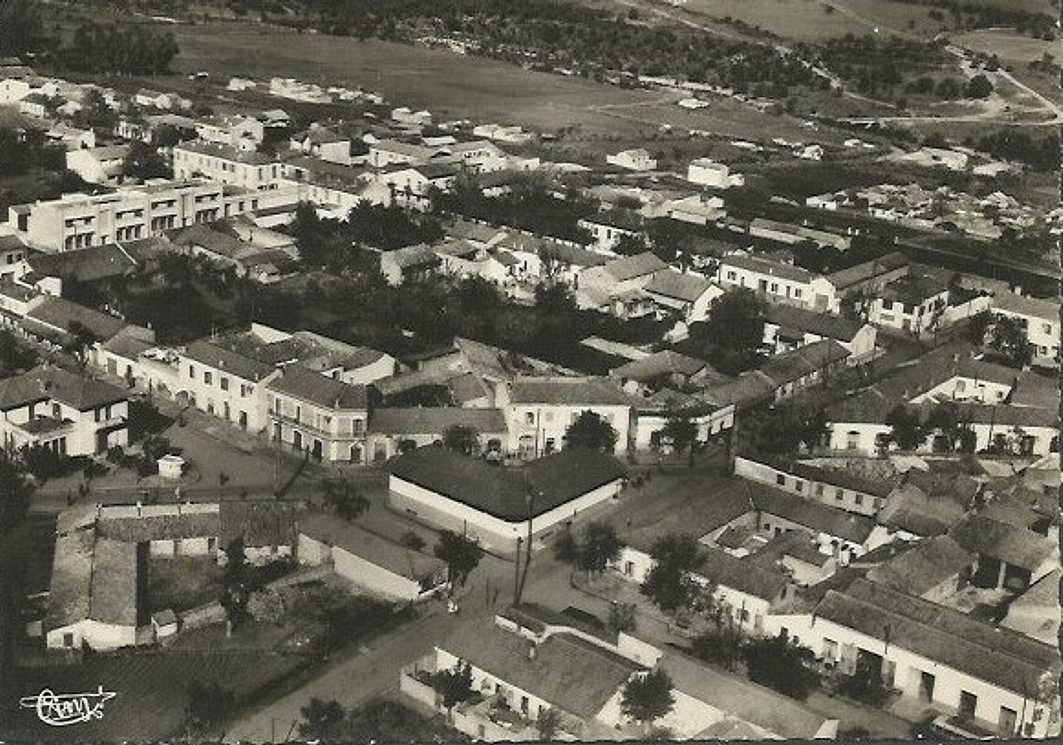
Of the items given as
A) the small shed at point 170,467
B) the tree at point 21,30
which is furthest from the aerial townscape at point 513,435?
the tree at point 21,30

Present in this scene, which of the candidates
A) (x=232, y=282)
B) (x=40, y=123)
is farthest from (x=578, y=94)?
(x=232, y=282)

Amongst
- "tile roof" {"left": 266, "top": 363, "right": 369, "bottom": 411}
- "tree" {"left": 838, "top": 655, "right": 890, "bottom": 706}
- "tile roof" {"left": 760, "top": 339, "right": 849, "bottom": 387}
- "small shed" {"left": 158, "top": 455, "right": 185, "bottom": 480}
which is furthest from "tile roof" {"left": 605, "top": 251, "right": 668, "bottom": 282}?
"tree" {"left": 838, "top": 655, "right": 890, "bottom": 706}

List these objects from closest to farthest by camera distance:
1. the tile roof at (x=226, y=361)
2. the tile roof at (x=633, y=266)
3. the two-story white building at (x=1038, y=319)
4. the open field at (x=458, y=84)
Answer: the tile roof at (x=226, y=361) → the two-story white building at (x=1038, y=319) → the tile roof at (x=633, y=266) → the open field at (x=458, y=84)

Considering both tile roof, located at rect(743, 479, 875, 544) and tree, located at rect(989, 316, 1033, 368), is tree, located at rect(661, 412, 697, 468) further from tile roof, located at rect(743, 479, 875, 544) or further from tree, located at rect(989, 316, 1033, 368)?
tree, located at rect(989, 316, 1033, 368)

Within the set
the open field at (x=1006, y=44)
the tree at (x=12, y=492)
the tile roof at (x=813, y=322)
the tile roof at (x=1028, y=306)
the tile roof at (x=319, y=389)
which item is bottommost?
the tree at (x=12, y=492)

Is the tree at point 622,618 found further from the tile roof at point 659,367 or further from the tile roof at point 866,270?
the tile roof at point 866,270

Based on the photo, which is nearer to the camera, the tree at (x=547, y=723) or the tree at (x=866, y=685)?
the tree at (x=547, y=723)
